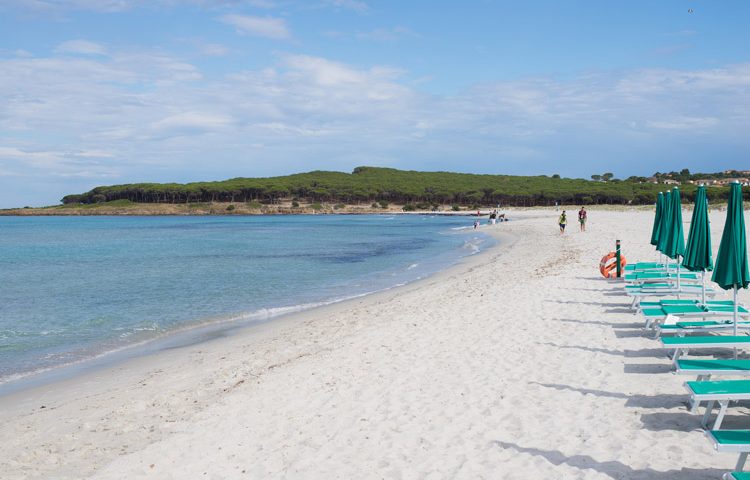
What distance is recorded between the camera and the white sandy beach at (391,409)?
208 inches

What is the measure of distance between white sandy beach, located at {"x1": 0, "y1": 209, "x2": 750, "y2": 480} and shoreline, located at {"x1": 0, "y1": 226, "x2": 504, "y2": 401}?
0.41 metres

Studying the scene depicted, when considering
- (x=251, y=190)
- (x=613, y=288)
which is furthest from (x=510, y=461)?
(x=251, y=190)

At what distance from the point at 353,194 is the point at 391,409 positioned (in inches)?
5319

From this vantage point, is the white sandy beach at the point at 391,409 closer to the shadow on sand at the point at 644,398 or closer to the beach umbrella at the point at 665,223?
the shadow on sand at the point at 644,398

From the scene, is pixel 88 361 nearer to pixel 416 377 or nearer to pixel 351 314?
pixel 351 314

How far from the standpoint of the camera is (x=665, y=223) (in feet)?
39.3

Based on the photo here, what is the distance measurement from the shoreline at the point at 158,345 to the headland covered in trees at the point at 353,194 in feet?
347

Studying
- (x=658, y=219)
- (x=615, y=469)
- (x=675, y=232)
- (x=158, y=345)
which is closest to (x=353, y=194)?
(x=658, y=219)

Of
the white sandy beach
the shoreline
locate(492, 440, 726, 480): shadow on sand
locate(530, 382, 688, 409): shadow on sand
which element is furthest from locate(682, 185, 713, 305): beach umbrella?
the shoreline

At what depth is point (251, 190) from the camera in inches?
5536

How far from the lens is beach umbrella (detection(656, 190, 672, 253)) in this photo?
11643mm

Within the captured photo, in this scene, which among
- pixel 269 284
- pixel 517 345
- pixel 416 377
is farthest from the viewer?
pixel 269 284

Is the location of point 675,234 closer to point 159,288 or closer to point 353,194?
point 159,288

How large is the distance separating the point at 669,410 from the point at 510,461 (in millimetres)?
2088
